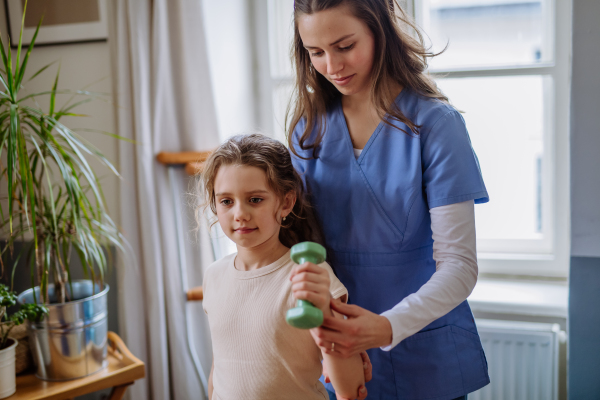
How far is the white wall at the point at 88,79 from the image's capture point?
198 centimetres

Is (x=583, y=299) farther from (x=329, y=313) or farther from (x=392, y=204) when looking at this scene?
(x=329, y=313)

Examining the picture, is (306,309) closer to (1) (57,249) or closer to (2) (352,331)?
(2) (352,331)

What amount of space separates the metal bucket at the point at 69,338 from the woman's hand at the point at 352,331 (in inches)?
37.1

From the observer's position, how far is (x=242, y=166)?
104 cm

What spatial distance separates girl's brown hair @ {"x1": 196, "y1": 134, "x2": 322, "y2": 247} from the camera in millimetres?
1044

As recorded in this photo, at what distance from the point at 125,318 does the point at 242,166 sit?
3.32 feet

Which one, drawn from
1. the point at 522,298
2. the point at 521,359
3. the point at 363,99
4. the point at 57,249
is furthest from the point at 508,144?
the point at 57,249

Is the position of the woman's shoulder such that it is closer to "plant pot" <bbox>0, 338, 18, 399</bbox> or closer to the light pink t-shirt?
the light pink t-shirt

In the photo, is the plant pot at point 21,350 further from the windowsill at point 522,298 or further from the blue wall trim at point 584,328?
the blue wall trim at point 584,328

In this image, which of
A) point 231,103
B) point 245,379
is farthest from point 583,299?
point 231,103

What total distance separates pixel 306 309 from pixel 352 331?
0.12 meters

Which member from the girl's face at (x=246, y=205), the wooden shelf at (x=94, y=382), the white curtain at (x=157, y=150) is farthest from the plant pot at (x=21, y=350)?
the girl's face at (x=246, y=205)

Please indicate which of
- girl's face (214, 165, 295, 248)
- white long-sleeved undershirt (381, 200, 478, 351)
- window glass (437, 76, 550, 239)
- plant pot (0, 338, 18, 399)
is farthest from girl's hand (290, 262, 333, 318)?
window glass (437, 76, 550, 239)

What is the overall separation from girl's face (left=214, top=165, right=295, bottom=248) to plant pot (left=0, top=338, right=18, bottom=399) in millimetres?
849
